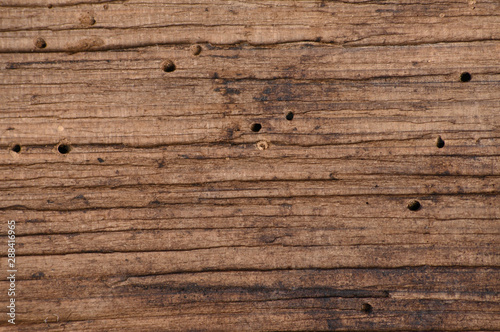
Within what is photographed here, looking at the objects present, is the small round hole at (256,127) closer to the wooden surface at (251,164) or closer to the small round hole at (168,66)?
the wooden surface at (251,164)

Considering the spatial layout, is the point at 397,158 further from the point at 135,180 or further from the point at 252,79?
the point at 135,180

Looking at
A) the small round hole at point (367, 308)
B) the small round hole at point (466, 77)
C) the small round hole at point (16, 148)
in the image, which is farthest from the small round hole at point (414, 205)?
the small round hole at point (16, 148)

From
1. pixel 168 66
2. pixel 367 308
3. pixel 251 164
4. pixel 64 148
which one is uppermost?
pixel 168 66

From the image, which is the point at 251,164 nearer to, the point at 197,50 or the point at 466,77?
the point at 197,50

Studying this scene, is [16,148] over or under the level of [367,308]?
over

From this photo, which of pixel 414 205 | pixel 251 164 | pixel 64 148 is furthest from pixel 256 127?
pixel 64 148

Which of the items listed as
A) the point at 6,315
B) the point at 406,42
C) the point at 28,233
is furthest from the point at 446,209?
the point at 6,315

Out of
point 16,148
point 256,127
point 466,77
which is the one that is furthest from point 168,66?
point 466,77
